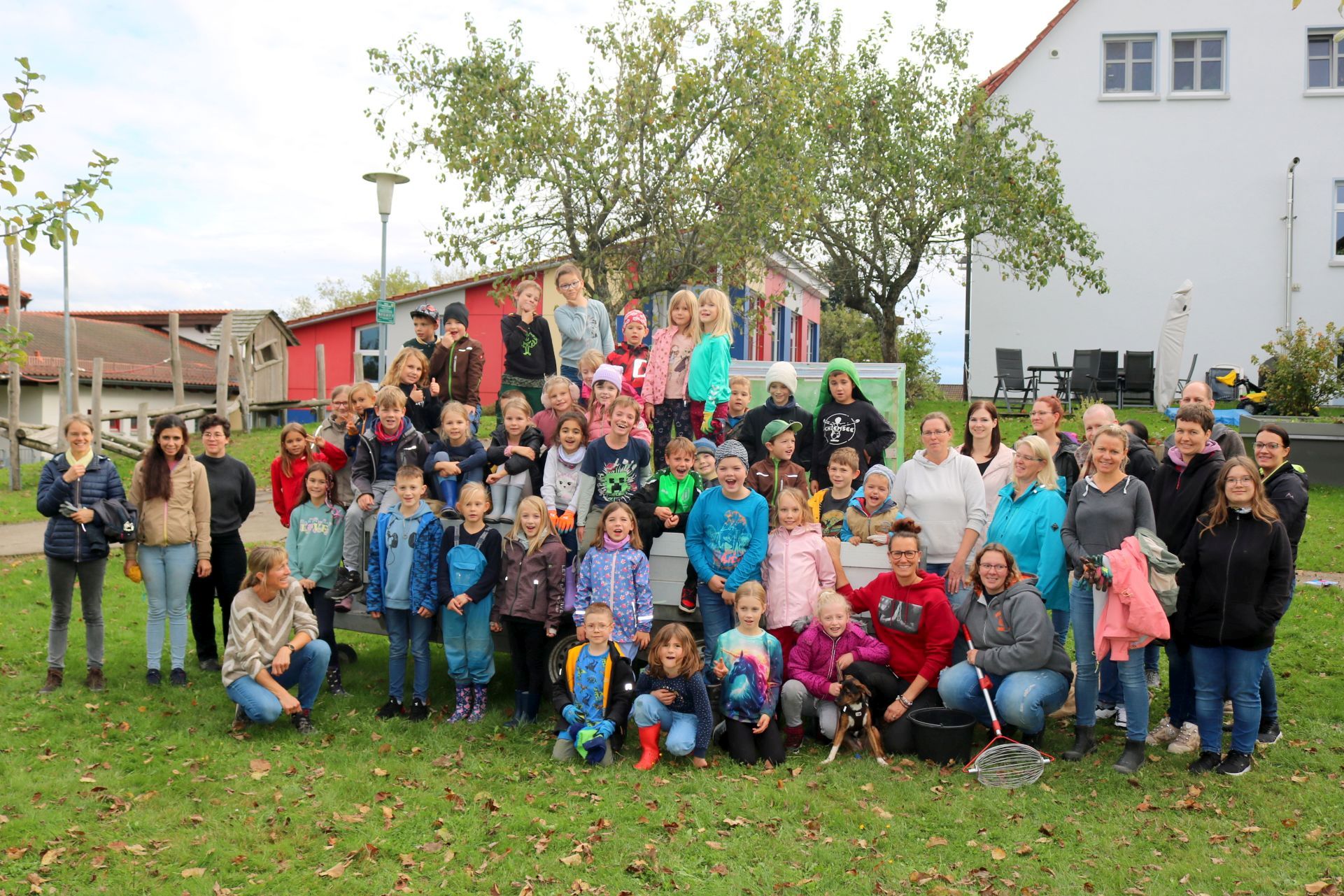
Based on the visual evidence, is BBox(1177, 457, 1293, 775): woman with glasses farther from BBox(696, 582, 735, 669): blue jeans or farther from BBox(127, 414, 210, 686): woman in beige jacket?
BBox(127, 414, 210, 686): woman in beige jacket

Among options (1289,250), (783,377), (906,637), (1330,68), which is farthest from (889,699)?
(1330,68)

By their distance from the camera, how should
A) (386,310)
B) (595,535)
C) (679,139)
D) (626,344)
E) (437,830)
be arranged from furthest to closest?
1. (679,139)
2. (386,310)
3. (626,344)
4. (595,535)
5. (437,830)

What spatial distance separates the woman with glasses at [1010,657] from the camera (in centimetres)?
646

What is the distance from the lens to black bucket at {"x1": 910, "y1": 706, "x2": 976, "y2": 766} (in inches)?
256

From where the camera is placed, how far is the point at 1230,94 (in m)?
22.9

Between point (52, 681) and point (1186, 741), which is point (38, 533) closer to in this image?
point (52, 681)

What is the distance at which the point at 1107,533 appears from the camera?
636 centimetres

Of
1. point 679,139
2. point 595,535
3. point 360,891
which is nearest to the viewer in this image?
point 360,891

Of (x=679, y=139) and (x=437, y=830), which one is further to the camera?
(x=679, y=139)

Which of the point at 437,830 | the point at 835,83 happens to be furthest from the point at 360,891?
the point at 835,83

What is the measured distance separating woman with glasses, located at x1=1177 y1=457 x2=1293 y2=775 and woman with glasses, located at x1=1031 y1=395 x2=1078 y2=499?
49.8 inches

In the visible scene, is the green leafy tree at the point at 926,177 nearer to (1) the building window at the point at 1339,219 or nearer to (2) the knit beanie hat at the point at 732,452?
(1) the building window at the point at 1339,219

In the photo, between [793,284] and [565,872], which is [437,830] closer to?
[565,872]

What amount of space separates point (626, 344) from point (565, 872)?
16.4ft
